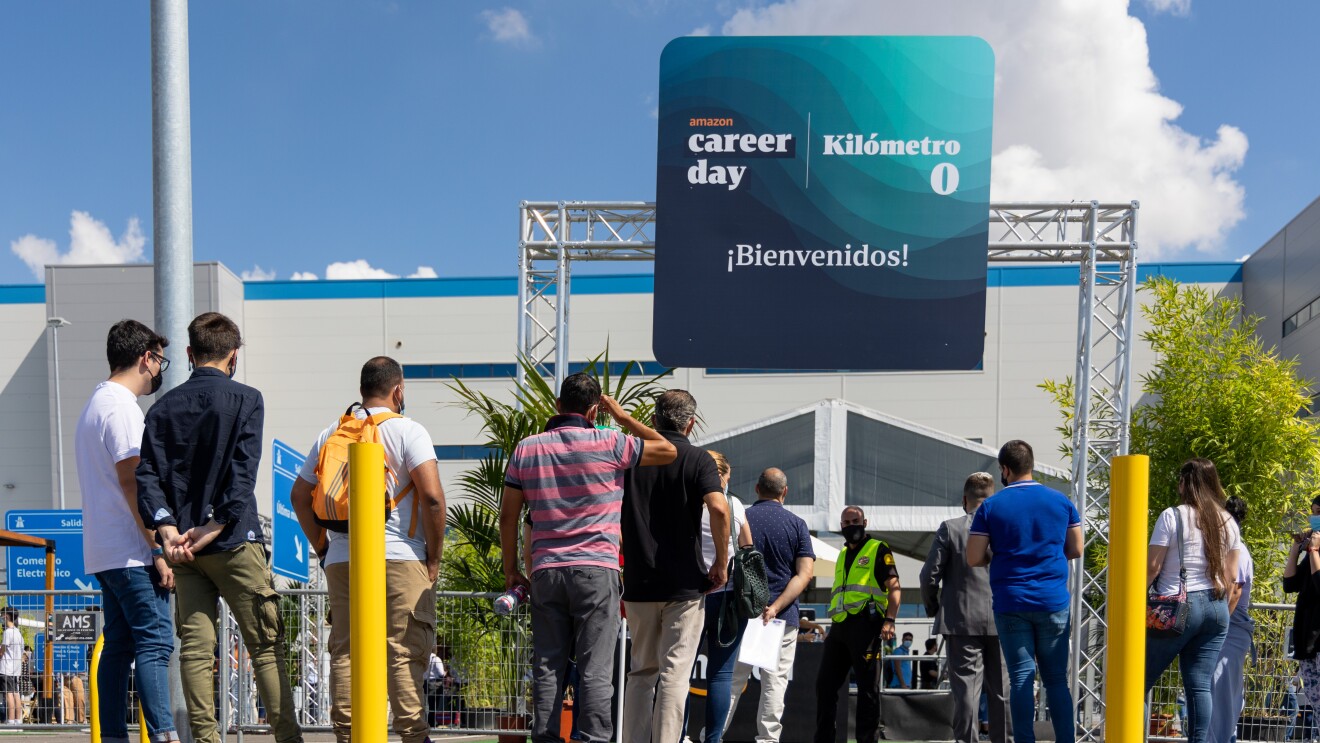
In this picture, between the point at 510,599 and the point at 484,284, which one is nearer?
the point at 510,599

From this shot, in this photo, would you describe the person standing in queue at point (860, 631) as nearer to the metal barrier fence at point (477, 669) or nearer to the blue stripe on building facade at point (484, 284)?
the metal barrier fence at point (477, 669)

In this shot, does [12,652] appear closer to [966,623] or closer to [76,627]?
[76,627]

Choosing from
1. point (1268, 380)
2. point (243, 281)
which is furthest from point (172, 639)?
point (243, 281)

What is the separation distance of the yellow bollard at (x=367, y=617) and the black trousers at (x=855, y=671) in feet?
16.4

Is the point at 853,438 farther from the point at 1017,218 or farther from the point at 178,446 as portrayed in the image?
the point at 178,446

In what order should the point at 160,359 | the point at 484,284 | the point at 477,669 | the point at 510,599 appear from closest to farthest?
the point at 160,359, the point at 510,599, the point at 477,669, the point at 484,284

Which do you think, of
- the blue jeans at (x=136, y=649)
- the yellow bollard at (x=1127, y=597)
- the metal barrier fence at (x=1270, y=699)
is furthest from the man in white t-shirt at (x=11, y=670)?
the yellow bollard at (x=1127, y=597)

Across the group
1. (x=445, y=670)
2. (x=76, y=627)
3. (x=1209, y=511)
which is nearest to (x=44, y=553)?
(x=76, y=627)

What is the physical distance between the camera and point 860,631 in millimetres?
7398

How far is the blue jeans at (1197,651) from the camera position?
5918mm

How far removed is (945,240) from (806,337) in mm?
1538

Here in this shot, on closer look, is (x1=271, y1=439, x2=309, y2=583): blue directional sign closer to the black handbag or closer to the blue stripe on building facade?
the black handbag

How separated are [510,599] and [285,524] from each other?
13.9ft

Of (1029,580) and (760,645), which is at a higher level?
(1029,580)
